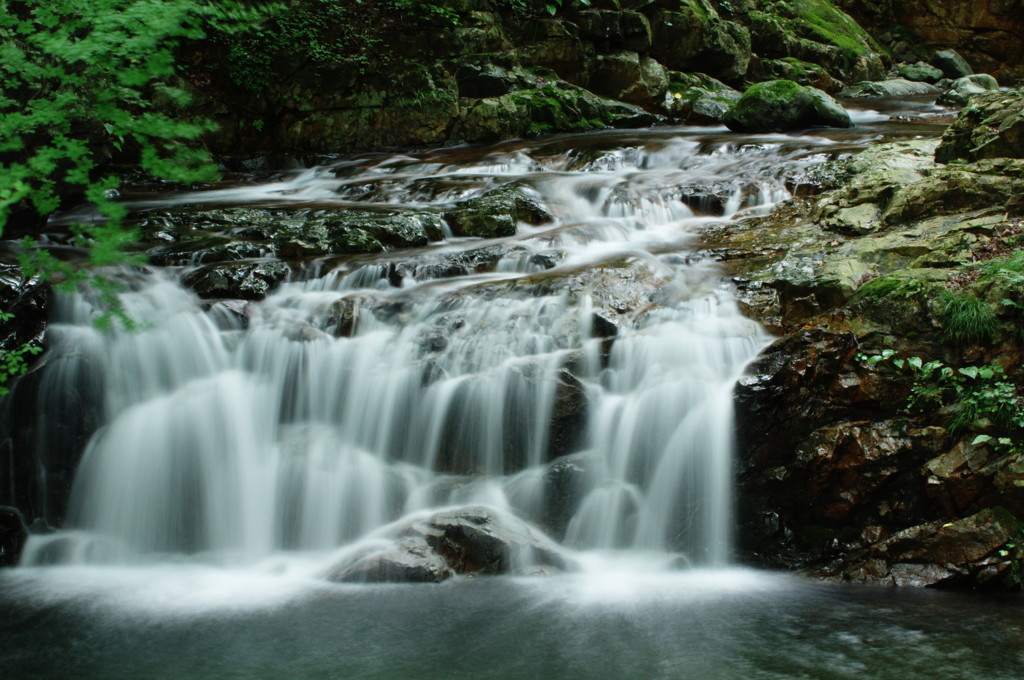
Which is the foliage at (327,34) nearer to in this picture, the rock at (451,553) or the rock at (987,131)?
the rock at (987,131)

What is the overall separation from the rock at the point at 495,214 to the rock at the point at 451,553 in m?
4.55

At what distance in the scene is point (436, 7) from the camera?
15.8 meters

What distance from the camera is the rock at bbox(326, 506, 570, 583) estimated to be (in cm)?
501

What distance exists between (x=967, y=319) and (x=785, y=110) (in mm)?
9074

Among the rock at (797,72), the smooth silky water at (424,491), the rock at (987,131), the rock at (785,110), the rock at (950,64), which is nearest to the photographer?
the smooth silky water at (424,491)

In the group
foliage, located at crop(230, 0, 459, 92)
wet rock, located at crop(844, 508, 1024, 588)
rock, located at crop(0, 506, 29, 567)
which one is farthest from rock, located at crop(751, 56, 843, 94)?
rock, located at crop(0, 506, 29, 567)

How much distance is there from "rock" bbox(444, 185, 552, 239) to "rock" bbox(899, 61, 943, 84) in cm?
1975

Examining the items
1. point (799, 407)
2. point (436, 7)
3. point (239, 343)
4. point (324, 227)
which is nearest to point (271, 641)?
point (239, 343)

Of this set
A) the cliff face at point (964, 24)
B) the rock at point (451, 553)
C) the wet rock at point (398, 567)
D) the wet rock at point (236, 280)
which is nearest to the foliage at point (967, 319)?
the rock at point (451, 553)

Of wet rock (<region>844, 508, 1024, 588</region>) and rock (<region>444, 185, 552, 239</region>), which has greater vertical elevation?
rock (<region>444, 185, 552, 239</region>)

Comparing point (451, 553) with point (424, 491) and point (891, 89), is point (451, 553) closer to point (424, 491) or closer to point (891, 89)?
point (424, 491)

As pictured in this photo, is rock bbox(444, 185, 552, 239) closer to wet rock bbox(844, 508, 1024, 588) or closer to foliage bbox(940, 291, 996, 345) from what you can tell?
foliage bbox(940, 291, 996, 345)

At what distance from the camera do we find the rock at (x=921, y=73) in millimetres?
23750

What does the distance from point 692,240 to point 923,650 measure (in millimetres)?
5307
